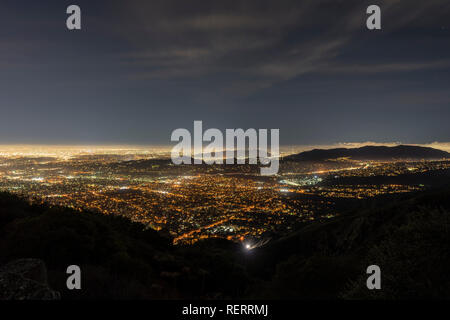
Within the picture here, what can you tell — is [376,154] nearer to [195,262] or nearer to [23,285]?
[195,262]

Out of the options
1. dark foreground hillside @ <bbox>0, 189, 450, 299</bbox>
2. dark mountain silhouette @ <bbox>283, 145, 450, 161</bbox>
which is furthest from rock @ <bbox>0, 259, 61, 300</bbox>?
dark mountain silhouette @ <bbox>283, 145, 450, 161</bbox>

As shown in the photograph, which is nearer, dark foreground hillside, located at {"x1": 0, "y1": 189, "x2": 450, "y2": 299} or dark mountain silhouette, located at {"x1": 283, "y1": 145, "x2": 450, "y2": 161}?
dark foreground hillside, located at {"x1": 0, "y1": 189, "x2": 450, "y2": 299}

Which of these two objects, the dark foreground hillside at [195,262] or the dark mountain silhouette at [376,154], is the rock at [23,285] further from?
the dark mountain silhouette at [376,154]

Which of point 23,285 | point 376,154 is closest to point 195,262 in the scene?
point 23,285

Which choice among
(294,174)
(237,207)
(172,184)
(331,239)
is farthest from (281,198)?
(294,174)

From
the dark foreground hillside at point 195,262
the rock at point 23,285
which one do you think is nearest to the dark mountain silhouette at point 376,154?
the dark foreground hillside at point 195,262

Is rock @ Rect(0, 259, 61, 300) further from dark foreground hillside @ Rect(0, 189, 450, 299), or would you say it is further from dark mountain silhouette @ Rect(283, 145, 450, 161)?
dark mountain silhouette @ Rect(283, 145, 450, 161)
